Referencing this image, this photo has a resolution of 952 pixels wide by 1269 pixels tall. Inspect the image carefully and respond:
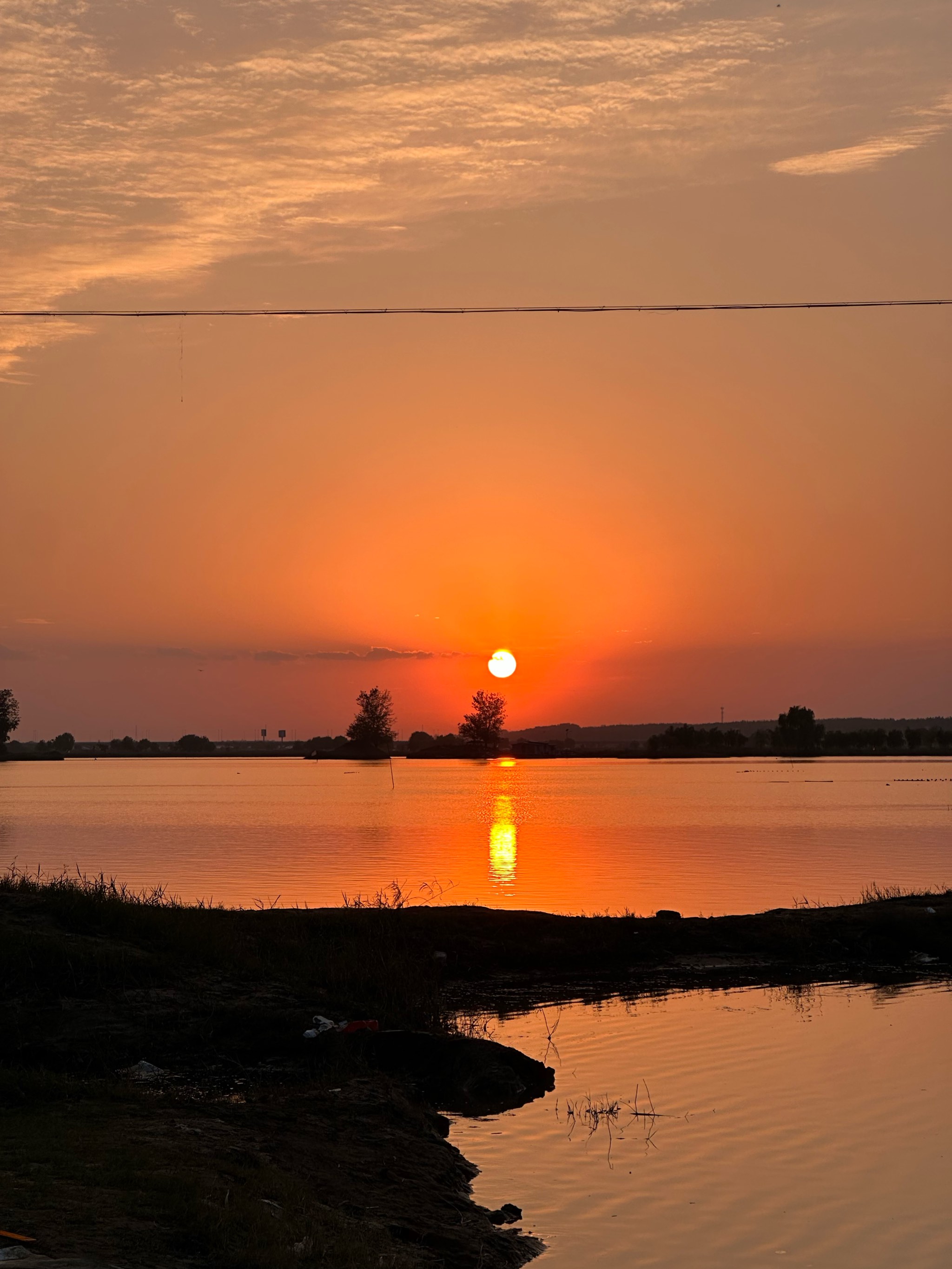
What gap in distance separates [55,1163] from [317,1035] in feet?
19.7

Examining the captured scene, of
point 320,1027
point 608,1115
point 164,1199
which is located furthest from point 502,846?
point 164,1199

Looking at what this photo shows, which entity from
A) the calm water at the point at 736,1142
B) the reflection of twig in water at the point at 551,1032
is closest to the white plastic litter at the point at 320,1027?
the calm water at the point at 736,1142

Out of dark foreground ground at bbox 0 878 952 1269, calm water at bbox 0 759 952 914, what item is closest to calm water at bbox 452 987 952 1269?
dark foreground ground at bbox 0 878 952 1269

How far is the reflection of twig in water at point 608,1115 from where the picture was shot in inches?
610

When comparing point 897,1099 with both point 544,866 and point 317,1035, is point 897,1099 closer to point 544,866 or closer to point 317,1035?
point 317,1035

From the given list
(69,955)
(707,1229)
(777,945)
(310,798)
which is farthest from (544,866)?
(310,798)

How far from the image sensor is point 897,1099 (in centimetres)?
1728

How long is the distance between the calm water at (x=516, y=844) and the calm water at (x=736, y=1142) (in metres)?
15.8

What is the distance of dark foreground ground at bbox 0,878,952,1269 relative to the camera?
33.4 feet

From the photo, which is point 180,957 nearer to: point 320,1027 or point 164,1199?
point 320,1027

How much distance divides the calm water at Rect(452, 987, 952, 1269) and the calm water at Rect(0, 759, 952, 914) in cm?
1581

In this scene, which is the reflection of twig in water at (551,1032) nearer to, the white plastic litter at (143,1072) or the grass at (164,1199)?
the white plastic litter at (143,1072)

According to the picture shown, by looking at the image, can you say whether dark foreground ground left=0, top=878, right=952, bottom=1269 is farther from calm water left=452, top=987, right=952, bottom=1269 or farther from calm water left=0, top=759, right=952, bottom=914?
calm water left=0, top=759, right=952, bottom=914

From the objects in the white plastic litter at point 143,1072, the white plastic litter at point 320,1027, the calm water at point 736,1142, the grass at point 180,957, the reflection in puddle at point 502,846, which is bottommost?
the reflection in puddle at point 502,846
